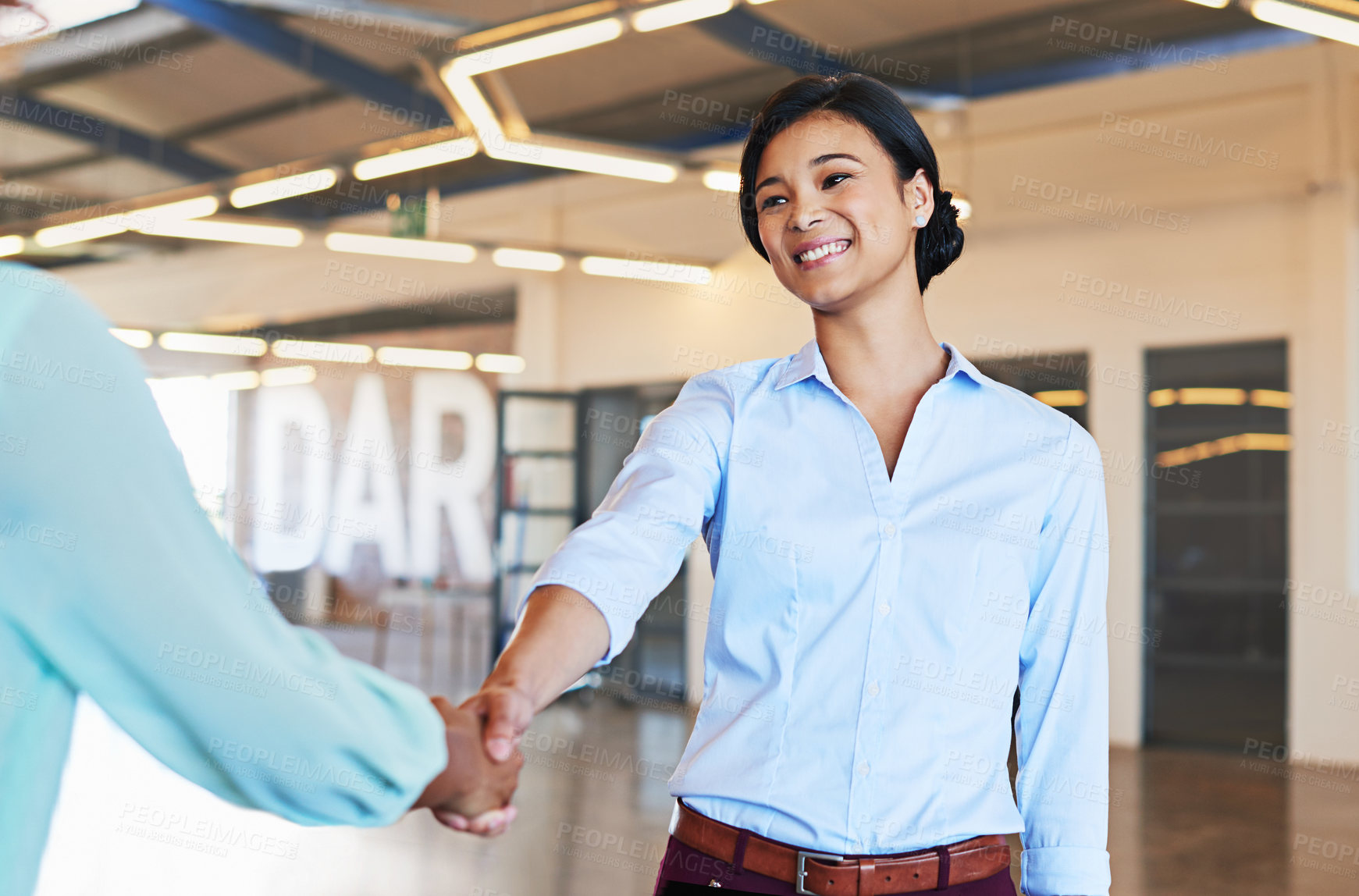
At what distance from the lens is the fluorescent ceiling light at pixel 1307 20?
3293mm

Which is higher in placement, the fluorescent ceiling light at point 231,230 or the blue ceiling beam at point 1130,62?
the blue ceiling beam at point 1130,62

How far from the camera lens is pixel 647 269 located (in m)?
8.50

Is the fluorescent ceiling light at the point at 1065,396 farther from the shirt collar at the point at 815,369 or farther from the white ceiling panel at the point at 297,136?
the shirt collar at the point at 815,369

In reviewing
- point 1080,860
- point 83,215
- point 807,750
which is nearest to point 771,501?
point 807,750

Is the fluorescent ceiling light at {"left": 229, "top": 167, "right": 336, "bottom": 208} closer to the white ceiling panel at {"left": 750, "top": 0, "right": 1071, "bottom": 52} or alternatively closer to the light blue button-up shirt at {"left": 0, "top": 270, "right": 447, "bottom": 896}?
the white ceiling panel at {"left": 750, "top": 0, "right": 1071, "bottom": 52}

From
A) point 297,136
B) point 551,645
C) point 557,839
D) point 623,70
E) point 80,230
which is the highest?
point 297,136

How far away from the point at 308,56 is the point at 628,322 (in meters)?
3.31

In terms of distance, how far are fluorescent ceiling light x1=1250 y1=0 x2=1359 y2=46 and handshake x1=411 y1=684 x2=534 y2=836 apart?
3170 mm

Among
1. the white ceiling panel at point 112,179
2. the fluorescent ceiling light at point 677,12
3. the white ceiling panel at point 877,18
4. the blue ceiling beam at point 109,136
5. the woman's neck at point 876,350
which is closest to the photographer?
the woman's neck at point 876,350

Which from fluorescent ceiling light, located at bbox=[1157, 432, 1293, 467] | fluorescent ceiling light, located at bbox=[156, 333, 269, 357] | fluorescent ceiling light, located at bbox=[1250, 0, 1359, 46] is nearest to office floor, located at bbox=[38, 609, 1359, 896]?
fluorescent ceiling light, located at bbox=[1157, 432, 1293, 467]

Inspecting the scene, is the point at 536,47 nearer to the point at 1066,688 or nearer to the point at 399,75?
the point at 1066,688

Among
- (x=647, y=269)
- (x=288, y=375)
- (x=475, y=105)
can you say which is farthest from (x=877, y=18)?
(x=288, y=375)

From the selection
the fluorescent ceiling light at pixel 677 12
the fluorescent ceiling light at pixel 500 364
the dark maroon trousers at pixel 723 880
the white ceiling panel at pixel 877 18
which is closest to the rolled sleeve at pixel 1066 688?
the dark maroon trousers at pixel 723 880

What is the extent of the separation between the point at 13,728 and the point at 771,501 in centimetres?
90
